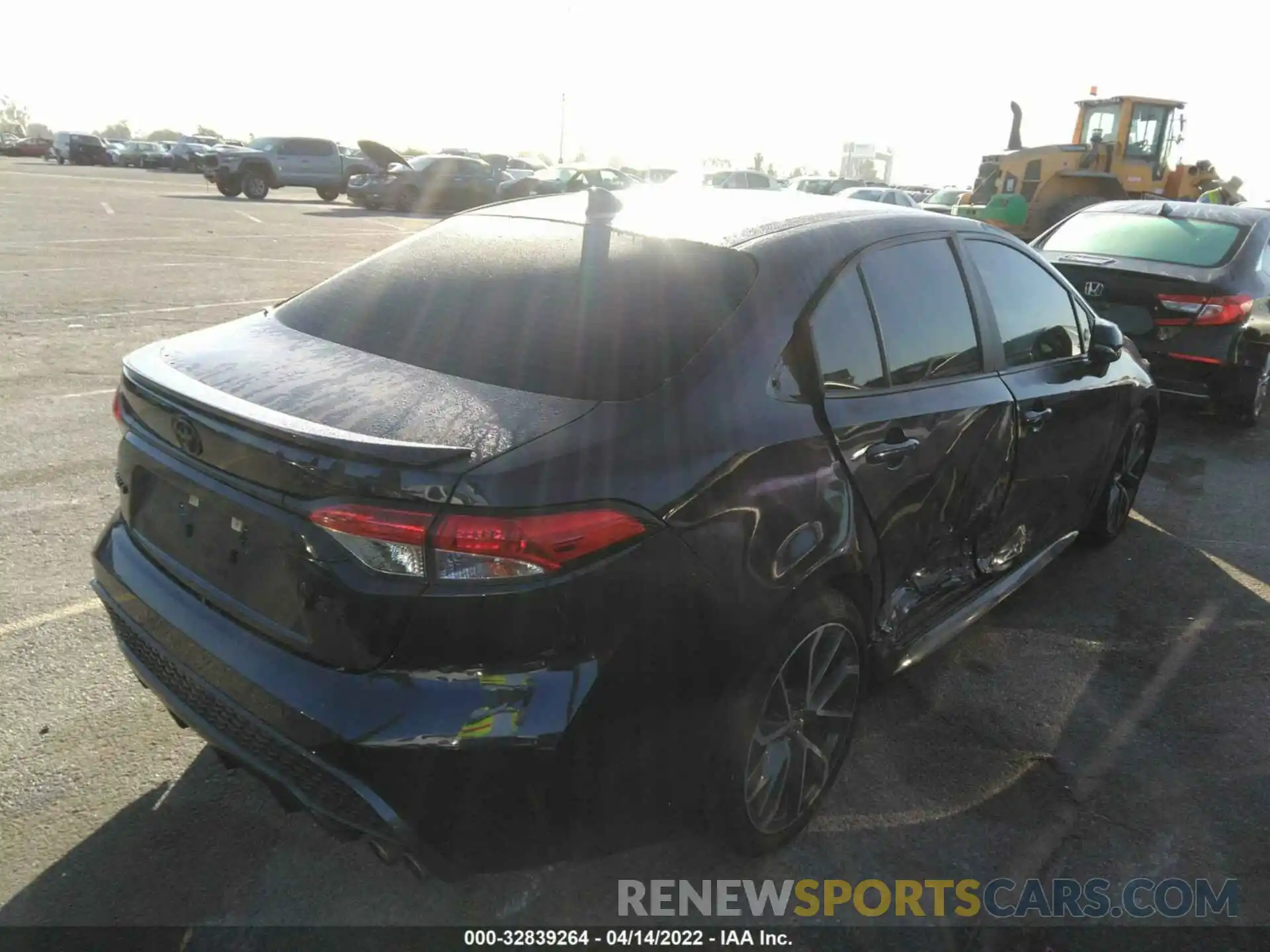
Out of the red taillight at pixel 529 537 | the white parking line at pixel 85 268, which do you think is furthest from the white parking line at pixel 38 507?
the white parking line at pixel 85 268

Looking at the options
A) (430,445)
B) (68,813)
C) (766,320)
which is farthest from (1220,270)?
(68,813)

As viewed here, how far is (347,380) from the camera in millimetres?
2312

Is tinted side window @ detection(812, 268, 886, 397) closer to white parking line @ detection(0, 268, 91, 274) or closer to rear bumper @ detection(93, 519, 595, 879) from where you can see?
rear bumper @ detection(93, 519, 595, 879)

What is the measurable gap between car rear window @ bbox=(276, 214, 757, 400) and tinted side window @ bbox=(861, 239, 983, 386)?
0.57 metres

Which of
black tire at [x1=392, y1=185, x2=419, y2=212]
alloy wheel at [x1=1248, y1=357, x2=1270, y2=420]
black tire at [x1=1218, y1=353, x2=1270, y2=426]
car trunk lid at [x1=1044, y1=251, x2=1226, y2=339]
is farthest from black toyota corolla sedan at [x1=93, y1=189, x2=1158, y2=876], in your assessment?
black tire at [x1=392, y1=185, x2=419, y2=212]

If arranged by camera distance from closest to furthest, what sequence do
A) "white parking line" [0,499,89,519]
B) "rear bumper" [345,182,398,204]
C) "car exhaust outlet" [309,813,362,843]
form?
1. "car exhaust outlet" [309,813,362,843]
2. "white parking line" [0,499,89,519]
3. "rear bumper" [345,182,398,204]

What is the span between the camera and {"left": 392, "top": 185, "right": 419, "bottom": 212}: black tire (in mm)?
25547

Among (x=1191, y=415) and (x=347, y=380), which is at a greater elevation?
(x=347, y=380)

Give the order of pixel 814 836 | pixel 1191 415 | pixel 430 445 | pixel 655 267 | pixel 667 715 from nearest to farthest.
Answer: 1. pixel 430 445
2. pixel 667 715
3. pixel 655 267
4. pixel 814 836
5. pixel 1191 415

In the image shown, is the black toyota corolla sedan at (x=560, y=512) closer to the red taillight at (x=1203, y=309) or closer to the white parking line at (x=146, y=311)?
the red taillight at (x=1203, y=309)

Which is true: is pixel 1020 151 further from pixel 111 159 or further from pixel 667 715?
pixel 111 159

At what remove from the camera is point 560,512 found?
1.93 metres

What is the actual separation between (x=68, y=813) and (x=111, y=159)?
57.4 metres

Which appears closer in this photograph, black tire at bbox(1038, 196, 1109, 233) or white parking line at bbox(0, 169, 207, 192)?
black tire at bbox(1038, 196, 1109, 233)
